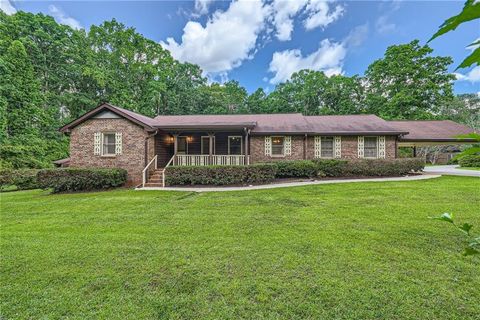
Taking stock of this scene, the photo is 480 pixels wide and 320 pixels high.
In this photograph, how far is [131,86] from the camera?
102ft

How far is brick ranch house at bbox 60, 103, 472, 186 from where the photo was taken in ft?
41.8

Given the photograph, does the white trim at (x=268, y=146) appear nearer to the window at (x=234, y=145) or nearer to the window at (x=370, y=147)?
the window at (x=234, y=145)

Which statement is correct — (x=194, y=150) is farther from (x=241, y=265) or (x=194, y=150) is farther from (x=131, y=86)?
(x=131, y=86)

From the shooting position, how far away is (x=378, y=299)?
274 centimetres

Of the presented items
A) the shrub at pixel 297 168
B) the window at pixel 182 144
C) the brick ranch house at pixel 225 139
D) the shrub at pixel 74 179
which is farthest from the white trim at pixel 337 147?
the shrub at pixel 74 179

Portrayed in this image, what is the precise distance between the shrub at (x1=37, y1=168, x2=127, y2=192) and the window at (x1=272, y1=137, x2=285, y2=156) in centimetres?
929

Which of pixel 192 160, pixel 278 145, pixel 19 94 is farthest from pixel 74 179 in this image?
pixel 19 94

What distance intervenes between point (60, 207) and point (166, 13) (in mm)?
17611

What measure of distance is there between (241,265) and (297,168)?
9.72 m

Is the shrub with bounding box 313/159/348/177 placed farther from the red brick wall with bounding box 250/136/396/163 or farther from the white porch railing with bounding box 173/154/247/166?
the white porch railing with bounding box 173/154/247/166

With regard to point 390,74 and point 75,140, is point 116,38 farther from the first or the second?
point 390,74

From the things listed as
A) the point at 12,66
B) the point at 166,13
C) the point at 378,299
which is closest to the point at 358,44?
the point at 166,13

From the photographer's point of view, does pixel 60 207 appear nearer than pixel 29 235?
No

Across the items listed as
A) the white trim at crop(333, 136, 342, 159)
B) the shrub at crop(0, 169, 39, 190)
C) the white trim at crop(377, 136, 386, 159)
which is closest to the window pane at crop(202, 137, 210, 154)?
the white trim at crop(333, 136, 342, 159)
